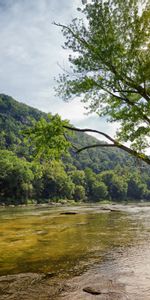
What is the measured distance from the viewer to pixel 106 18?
40.6 ft

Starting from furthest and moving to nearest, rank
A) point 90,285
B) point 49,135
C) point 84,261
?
point 84,261, point 49,135, point 90,285

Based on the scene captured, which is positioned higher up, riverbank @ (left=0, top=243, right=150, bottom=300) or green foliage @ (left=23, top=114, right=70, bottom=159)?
green foliage @ (left=23, top=114, right=70, bottom=159)

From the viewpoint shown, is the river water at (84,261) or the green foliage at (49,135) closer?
the river water at (84,261)

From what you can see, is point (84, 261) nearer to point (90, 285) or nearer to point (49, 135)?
point (90, 285)

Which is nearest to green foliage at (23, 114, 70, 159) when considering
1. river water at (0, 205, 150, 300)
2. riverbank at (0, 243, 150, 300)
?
river water at (0, 205, 150, 300)

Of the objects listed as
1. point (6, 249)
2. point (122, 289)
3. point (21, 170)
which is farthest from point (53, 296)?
point (21, 170)

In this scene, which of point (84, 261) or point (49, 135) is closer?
point (49, 135)

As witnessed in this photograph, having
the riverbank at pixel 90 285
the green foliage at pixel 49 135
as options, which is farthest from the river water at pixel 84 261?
the green foliage at pixel 49 135

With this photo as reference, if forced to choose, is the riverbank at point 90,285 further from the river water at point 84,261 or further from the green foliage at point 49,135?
the green foliage at point 49,135

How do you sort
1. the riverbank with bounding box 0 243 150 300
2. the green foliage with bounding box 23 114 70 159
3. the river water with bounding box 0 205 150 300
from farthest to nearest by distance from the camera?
the green foliage with bounding box 23 114 70 159 → the river water with bounding box 0 205 150 300 → the riverbank with bounding box 0 243 150 300

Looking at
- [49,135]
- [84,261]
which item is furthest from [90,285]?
[49,135]

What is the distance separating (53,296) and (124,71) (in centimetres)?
859

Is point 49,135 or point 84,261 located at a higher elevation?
point 49,135

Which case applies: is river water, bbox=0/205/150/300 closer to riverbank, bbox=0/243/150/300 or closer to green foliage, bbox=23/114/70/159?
riverbank, bbox=0/243/150/300
